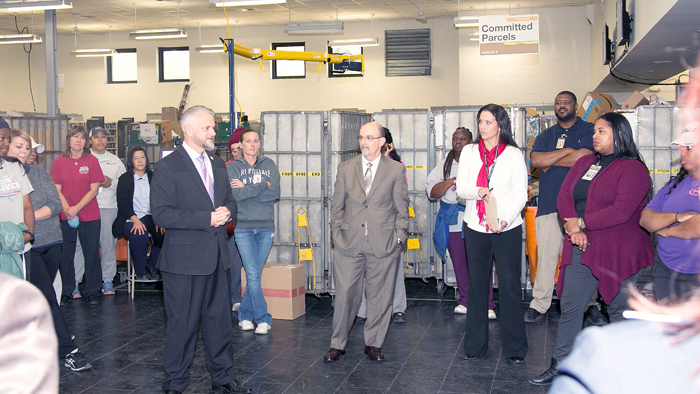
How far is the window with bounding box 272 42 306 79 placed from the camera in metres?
16.3

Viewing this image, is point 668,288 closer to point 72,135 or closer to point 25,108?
point 72,135

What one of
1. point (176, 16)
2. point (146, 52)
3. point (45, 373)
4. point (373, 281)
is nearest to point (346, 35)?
point (176, 16)

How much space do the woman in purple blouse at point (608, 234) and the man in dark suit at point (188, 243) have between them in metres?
2.10

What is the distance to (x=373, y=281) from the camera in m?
4.17

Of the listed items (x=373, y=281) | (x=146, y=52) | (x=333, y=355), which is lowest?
(x=333, y=355)

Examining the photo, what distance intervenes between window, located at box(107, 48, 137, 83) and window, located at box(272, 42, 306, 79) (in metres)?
4.47

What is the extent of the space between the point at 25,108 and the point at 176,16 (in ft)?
21.6

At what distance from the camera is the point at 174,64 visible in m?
17.3

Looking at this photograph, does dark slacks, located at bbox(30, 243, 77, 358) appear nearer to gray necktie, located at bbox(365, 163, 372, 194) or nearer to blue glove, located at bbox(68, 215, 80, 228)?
blue glove, located at bbox(68, 215, 80, 228)

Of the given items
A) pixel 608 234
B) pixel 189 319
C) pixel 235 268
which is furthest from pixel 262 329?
pixel 608 234

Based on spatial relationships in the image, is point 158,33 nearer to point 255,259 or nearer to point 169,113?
point 169,113

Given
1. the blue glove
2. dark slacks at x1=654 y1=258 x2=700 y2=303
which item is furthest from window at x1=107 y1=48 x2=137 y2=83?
dark slacks at x1=654 y1=258 x2=700 y2=303

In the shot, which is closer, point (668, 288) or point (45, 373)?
point (45, 373)

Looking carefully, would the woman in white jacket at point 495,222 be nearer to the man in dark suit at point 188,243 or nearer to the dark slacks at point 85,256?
the man in dark suit at point 188,243
